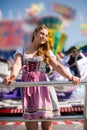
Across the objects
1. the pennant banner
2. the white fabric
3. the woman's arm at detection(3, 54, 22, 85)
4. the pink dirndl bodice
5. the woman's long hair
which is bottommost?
the pink dirndl bodice

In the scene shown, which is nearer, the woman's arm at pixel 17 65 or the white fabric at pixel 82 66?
the woman's arm at pixel 17 65

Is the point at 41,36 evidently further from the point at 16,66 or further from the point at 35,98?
the point at 35,98

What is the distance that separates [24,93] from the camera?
1.66 m

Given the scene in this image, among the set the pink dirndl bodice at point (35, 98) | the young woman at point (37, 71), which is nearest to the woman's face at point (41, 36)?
the young woman at point (37, 71)

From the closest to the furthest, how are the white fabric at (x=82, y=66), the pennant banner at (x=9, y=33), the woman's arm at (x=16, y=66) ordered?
the woman's arm at (x=16, y=66) < the white fabric at (x=82, y=66) < the pennant banner at (x=9, y=33)

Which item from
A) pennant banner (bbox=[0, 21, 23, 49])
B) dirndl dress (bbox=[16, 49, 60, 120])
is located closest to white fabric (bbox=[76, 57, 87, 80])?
pennant banner (bbox=[0, 21, 23, 49])

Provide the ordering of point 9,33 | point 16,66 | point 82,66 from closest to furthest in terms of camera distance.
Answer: point 16,66
point 82,66
point 9,33

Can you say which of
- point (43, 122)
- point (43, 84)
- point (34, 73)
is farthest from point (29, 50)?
point (43, 122)

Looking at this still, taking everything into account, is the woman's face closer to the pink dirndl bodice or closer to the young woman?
the young woman

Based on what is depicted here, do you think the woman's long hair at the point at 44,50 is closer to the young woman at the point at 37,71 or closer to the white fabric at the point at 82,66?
the young woman at the point at 37,71

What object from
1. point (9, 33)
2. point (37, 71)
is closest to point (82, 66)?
point (9, 33)

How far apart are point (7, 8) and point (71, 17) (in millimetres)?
769

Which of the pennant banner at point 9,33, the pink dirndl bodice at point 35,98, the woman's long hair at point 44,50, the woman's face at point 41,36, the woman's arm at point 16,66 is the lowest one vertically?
the pink dirndl bodice at point 35,98

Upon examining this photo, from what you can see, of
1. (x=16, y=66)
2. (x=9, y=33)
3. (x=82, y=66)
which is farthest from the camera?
(x=9, y=33)
